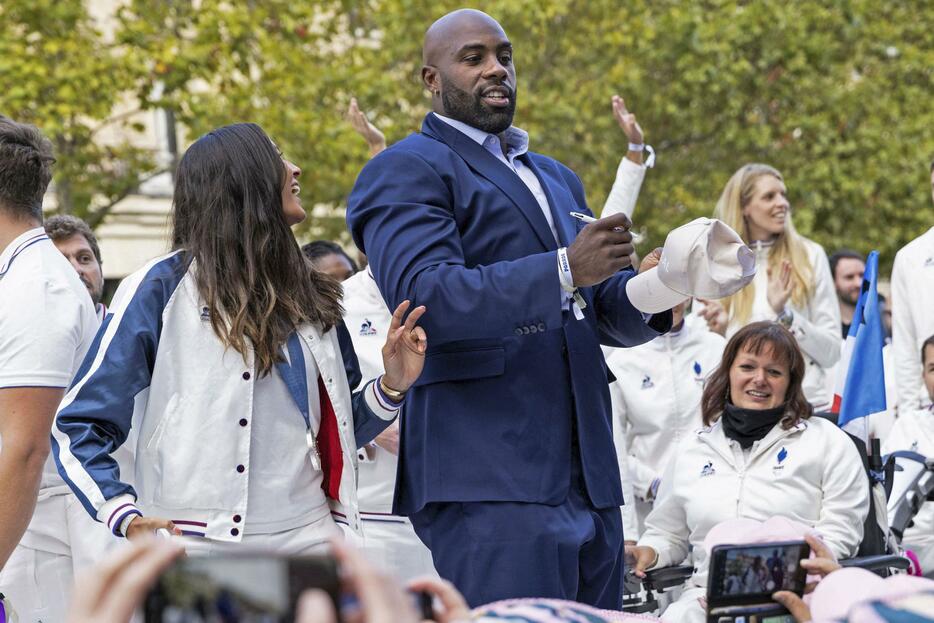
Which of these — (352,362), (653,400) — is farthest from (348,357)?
(653,400)

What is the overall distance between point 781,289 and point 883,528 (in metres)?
1.90

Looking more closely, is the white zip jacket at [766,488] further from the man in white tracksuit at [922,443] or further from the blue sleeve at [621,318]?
the blue sleeve at [621,318]

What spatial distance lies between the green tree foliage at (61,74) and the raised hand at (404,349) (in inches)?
452

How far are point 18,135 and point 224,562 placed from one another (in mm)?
2621

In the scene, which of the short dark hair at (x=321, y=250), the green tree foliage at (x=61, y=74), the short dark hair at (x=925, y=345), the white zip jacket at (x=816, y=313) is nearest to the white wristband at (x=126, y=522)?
the short dark hair at (x=321, y=250)

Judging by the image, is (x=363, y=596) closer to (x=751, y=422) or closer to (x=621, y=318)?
(x=621, y=318)

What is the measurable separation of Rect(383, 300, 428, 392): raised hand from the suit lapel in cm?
47

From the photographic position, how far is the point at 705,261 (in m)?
3.52

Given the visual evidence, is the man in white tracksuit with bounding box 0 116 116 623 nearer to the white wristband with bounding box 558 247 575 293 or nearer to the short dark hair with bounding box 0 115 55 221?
the short dark hair with bounding box 0 115 55 221

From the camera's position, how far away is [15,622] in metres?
4.27

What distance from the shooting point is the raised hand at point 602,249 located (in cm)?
351

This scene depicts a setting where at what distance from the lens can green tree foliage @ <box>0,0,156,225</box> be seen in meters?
14.9

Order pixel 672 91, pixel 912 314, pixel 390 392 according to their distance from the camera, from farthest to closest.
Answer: pixel 672 91, pixel 912 314, pixel 390 392

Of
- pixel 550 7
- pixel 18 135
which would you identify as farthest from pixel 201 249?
pixel 550 7
